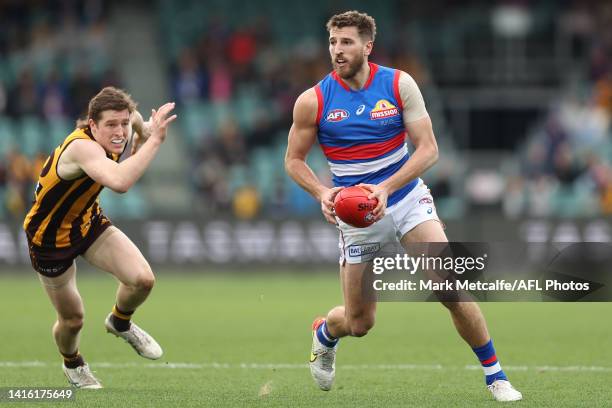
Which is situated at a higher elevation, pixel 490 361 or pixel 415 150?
pixel 415 150

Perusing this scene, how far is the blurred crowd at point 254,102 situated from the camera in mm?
21234


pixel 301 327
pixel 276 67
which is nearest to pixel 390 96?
pixel 301 327

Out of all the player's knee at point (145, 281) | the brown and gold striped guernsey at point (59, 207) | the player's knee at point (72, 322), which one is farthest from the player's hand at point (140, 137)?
the player's knee at point (72, 322)

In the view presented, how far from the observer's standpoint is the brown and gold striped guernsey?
8.27 meters

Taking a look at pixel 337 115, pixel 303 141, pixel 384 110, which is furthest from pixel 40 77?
pixel 384 110

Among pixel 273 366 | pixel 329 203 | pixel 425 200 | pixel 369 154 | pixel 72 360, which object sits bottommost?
pixel 273 366

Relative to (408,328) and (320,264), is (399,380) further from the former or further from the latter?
(320,264)

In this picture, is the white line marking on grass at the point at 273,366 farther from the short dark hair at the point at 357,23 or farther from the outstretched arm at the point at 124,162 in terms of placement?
the short dark hair at the point at 357,23

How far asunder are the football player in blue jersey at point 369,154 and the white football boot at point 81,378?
6.43 ft

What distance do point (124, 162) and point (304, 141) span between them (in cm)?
123

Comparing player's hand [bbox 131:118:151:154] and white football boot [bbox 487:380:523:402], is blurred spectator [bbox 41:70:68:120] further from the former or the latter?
white football boot [bbox 487:380:523:402]

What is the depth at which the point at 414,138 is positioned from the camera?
7887 mm

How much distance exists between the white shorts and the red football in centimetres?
31

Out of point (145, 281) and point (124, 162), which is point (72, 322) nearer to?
point (145, 281)
